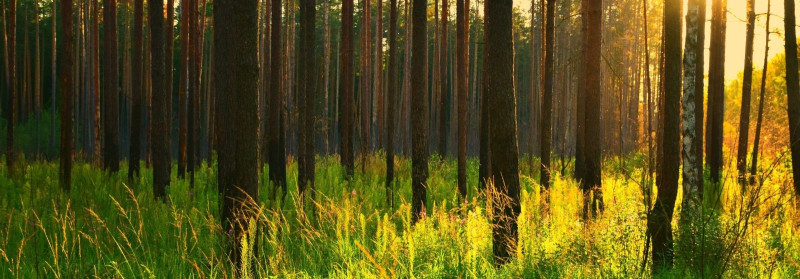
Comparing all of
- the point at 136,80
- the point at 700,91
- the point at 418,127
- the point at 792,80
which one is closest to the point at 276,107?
the point at 136,80

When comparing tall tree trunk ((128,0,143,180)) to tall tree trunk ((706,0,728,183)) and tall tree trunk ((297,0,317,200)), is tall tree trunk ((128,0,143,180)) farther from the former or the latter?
tall tree trunk ((706,0,728,183))

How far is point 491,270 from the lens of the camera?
5.20 metres

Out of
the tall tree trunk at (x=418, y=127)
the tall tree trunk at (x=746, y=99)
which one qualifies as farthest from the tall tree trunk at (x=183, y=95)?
the tall tree trunk at (x=746, y=99)

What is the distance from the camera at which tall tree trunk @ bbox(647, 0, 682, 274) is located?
208 inches

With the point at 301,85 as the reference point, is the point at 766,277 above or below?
below

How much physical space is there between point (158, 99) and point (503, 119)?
661 centimetres

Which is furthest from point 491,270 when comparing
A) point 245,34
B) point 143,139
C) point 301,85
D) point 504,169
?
point 143,139

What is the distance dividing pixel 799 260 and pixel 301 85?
23.8 ft

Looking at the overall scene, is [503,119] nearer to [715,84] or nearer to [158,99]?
[158,99]

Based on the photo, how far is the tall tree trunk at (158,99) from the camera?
32.3 ft

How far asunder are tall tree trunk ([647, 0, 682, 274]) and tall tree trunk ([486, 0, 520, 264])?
3.93 ft

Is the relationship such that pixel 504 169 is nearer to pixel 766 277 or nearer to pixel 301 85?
pixel 766 277

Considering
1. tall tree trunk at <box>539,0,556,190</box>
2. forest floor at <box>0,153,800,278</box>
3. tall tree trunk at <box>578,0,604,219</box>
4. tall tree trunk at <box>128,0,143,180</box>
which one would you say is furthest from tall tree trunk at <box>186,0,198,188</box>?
tall tree trunk at <box>578,0,604,219</box>

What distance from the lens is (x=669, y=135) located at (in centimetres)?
534
